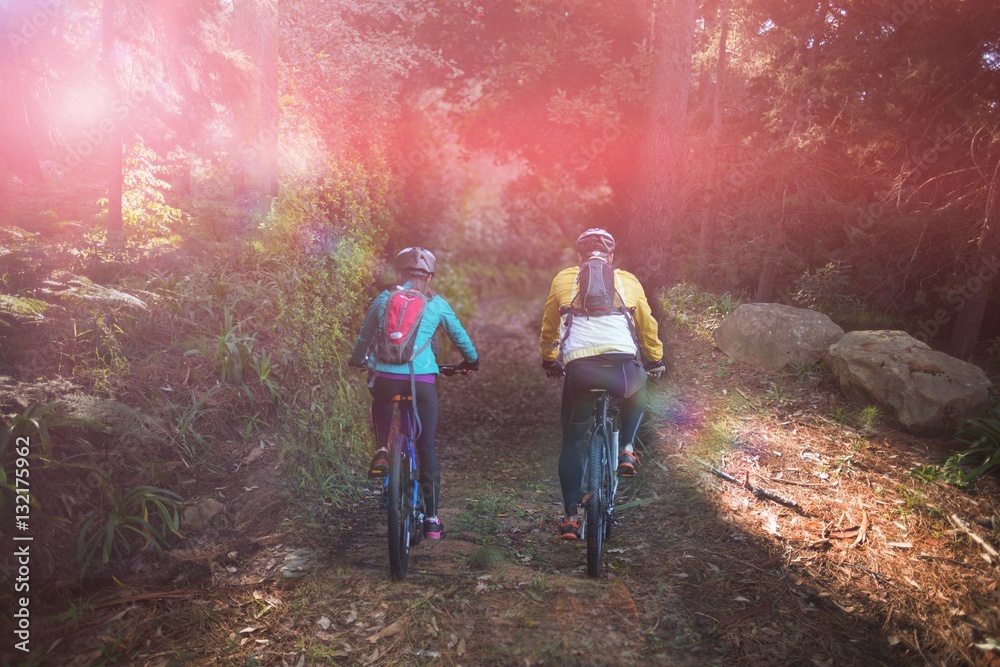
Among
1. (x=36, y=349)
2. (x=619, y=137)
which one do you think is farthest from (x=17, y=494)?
(x=619, y=137)

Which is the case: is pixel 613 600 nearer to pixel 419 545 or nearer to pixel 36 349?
pixel 419 545

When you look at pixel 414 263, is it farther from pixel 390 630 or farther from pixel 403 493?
pixel 390 630

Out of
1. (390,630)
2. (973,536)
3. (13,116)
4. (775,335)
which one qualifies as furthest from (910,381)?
(13,116)

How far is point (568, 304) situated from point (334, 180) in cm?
679

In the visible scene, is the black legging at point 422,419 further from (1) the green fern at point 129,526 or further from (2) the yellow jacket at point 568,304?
(1) the green fern at point 129,526

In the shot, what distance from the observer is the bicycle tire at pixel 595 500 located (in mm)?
4629

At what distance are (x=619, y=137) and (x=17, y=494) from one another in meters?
12.3

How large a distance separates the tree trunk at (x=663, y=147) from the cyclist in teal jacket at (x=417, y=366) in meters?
5.70

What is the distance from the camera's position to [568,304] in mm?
4969

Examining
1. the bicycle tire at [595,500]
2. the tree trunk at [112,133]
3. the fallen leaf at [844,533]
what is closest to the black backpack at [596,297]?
the bicycle tire at [595,500]

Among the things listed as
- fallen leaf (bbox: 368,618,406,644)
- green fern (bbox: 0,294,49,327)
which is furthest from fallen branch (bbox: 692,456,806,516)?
green fern (bbox: 0,294,49,327)

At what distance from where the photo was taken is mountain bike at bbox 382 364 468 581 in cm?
452

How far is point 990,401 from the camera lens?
5.94 metres

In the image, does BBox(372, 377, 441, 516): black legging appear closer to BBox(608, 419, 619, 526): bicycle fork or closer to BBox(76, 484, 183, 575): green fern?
BBox(608, 419, 619, 526): bicycle fork
